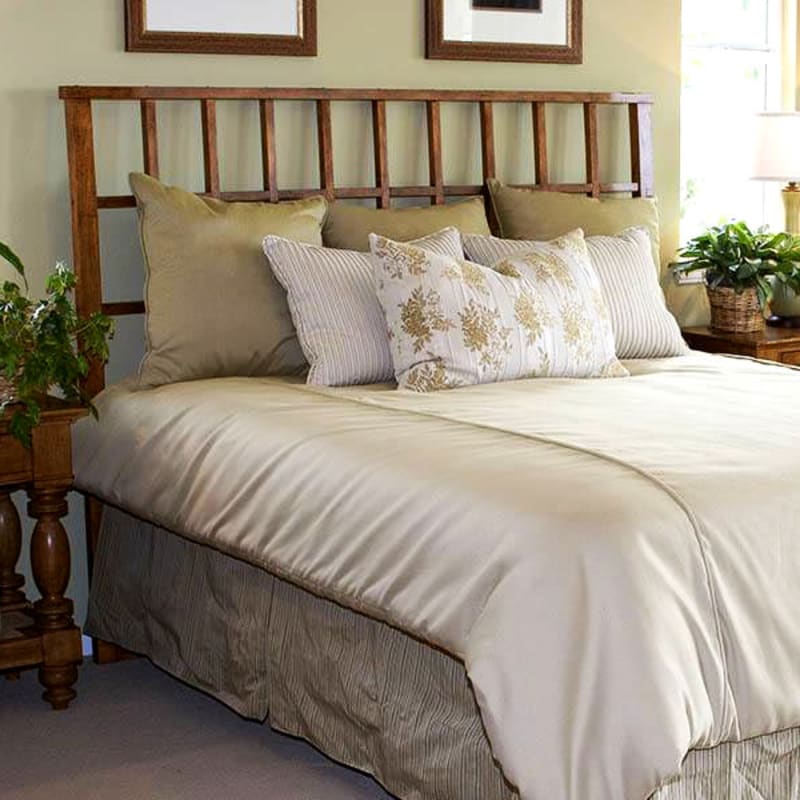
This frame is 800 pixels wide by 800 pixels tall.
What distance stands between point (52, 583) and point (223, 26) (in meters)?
1.49

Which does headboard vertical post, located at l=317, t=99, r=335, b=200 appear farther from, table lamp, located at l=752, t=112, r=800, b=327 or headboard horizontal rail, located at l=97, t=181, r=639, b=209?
table lamp, located at l=752, t=112, r=800, b=327

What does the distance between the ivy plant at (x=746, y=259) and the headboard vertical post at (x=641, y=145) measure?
0.25 metres

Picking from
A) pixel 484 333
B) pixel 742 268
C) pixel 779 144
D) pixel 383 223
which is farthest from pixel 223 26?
pixel 779 144

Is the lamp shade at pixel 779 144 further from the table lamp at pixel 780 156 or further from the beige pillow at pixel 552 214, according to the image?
the beige pillow at pixel 552 214

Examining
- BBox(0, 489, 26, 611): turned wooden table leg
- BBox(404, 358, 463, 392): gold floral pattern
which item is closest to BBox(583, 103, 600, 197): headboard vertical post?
BBox(404, 358, 463, 392): gold floral pattern

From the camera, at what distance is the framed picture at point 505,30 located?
14.4 feet

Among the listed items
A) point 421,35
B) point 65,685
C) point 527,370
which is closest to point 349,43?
point 421,35

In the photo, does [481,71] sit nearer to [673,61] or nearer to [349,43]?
[349,43]

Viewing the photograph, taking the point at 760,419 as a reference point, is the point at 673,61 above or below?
above

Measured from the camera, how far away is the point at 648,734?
7.49 feet

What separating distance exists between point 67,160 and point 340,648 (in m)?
1.50

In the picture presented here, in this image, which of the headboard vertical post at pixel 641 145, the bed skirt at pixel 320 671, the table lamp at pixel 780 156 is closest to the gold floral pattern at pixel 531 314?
the bed skirt at pixel 320 671

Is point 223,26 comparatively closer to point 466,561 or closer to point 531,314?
point 531,314

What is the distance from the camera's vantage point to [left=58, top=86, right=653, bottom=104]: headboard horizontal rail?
383 cm
